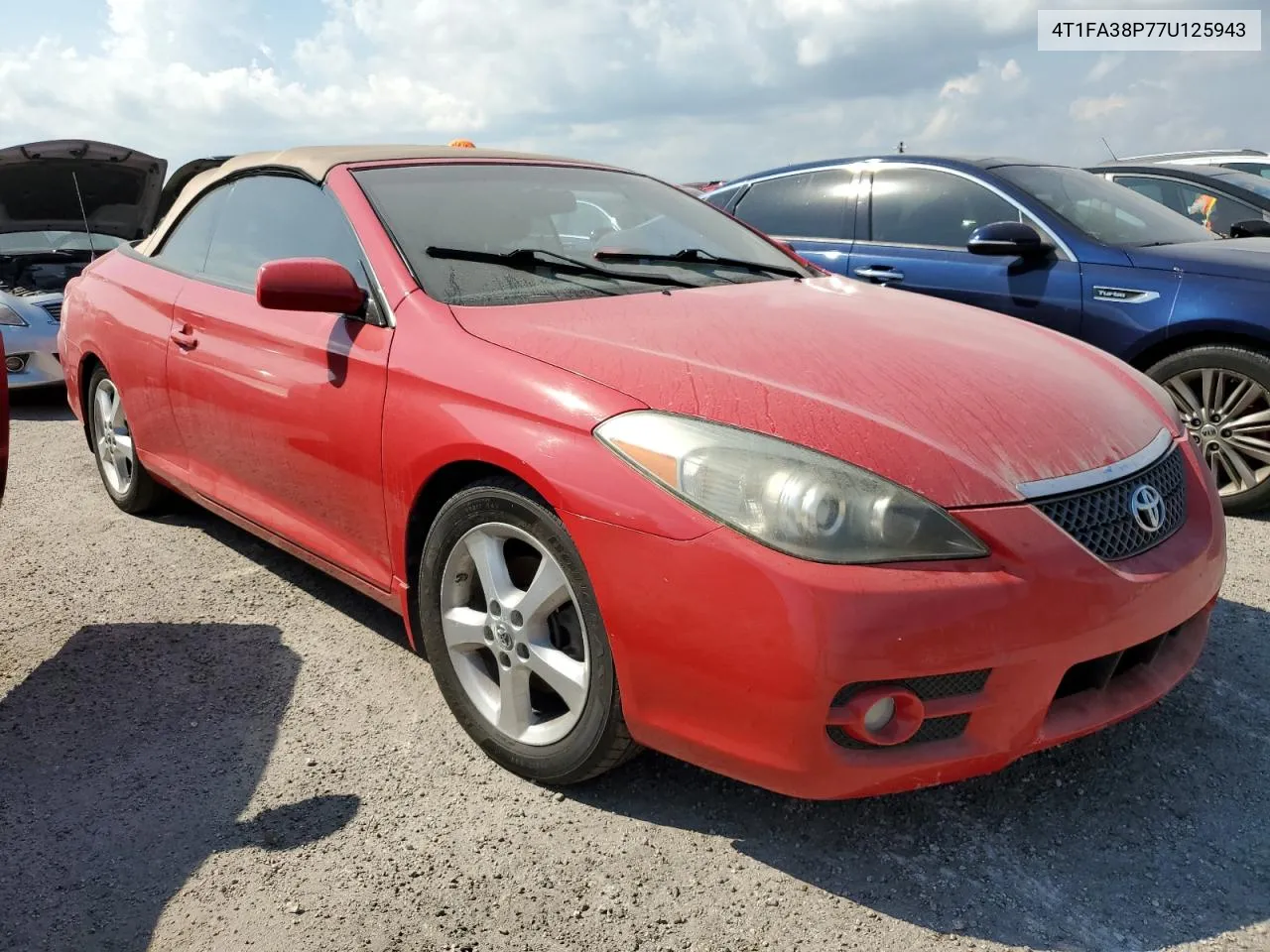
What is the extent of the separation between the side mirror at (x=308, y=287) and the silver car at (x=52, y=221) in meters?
4.53

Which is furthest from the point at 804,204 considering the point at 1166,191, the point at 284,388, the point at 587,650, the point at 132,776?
the point at 132,776

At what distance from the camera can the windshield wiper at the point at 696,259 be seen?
10.2 feet

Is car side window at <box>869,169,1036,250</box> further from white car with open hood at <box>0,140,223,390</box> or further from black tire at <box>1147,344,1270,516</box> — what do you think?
white car with open hood at <box>0,140,223,390</box>

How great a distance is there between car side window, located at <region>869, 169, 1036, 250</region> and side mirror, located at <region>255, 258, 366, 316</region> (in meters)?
3.42

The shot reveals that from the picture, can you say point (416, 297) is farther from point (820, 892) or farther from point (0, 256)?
point (0, 256)

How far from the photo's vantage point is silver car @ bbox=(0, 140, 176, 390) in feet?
23.0

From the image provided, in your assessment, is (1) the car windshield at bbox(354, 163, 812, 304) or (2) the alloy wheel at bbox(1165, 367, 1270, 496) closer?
(1) the car windshield at bbox(354, 163, 812, 304)

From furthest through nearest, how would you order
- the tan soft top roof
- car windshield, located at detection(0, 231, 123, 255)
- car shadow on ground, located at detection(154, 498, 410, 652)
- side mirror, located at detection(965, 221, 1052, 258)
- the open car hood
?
car windshield, located at detection(0, 231, 123, 255) → the open car hood → side mirror, located at detection(965, 221, 1052, 258) → car shadow on ground, located at detection(154, 498, 410, 652) → the tan soft top roof

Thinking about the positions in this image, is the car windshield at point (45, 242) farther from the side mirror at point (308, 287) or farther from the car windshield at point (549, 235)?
the side mirror at point (308, 287)

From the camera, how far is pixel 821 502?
1965mm

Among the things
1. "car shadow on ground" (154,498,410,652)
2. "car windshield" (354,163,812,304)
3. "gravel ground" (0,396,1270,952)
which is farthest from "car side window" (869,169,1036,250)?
"car shadow on ground" (154,498,410,652)

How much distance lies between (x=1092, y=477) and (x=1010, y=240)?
9.42 feet

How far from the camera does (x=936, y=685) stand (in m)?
1.98

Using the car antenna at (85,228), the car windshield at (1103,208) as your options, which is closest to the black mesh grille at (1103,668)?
the car windshield at (1103,208)
